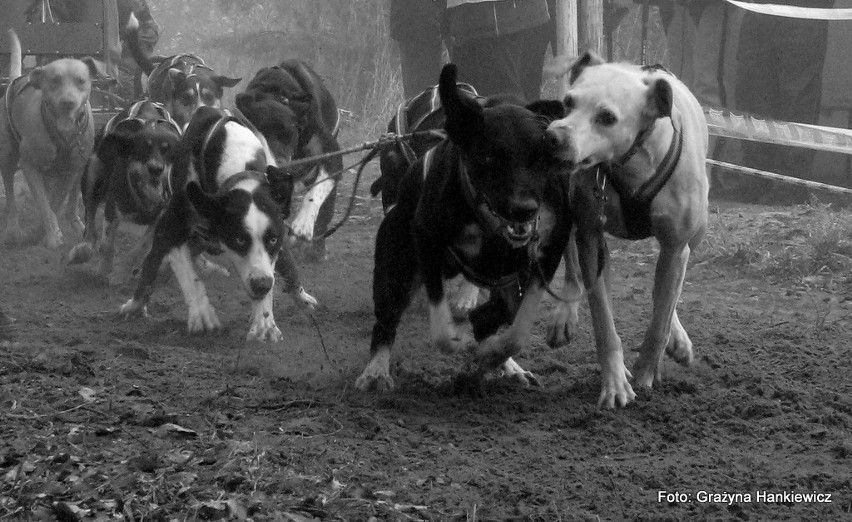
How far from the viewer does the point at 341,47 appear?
15984mm

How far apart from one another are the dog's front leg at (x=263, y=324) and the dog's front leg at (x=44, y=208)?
12.2 ft

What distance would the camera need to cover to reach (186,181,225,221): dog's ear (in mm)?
6027

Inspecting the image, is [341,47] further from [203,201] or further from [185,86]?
[203,201]

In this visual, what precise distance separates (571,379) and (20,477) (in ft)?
9.04

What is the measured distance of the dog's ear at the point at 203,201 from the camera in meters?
6.03

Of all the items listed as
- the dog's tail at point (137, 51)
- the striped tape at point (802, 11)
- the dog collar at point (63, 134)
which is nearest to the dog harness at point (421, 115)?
the dog collar at point (63, 134)

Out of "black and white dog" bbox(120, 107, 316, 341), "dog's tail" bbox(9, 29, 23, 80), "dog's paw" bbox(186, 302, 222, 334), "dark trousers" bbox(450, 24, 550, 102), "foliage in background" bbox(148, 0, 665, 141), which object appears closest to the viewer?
"black and white dog" bbox(120, 107, 316, 341)

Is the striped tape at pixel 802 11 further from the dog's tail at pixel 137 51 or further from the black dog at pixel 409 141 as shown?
the dog's tail at pixel 137 51

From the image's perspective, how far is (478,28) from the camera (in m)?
9.10

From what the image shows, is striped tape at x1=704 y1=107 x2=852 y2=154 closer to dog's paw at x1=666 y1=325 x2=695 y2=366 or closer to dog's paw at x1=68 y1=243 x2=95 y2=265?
dog's paw at x1=666 y1=325 x2=695 y2=366

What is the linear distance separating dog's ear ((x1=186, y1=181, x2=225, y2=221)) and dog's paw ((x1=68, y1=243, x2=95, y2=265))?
7.64ft

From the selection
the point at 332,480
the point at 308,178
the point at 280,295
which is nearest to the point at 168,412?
the point at 332,480

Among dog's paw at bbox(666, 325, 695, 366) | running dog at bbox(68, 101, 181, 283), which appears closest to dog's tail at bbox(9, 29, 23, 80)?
running dog at bbox(68, 101, 181, 283)

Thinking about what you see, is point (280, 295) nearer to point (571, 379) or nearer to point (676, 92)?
point (571, 379)
